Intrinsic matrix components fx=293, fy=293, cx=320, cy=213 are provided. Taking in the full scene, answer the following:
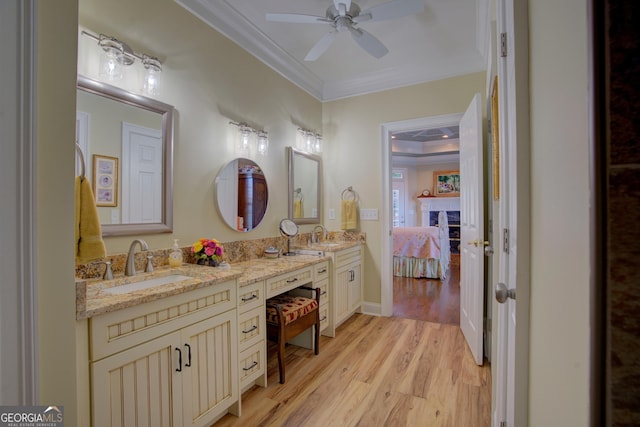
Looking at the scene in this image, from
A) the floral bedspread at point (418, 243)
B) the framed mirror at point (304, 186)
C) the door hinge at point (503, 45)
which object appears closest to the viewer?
the door hinge at point (503, 45)

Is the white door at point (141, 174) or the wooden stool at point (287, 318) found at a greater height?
the white door at point (141, 174)

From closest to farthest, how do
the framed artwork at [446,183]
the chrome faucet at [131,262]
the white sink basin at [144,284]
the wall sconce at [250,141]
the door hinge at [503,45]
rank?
the door hinge at [503,45] < the white sink basin at [144,284] < the chrome faucet at [131,262] < the wall sconce at [250,141] < the framed artwork at [446,183]

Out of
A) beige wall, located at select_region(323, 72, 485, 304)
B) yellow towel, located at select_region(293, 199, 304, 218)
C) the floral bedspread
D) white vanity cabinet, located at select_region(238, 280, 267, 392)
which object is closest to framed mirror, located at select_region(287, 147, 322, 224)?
yellow towel, located at select_region(293, 199, 304, 218)

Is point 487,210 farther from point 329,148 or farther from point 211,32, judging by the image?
point 211,32

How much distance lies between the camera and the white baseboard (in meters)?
3.41

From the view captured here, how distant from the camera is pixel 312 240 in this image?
11.1ft

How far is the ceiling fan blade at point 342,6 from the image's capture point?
6.19 feet

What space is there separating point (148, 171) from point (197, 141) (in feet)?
1.46

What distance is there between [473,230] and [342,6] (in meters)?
1.97

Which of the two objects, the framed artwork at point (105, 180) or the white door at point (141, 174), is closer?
the framed artwork at point (105, 180)

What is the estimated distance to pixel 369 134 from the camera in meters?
3.49

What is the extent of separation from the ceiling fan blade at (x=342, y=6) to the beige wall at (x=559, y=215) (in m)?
1.45

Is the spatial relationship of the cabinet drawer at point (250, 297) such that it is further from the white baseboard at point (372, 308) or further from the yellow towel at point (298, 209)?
the white baseboard at point (372, 308)

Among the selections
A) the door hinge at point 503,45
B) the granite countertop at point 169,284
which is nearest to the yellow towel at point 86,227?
the granite countertop at point 169,284
